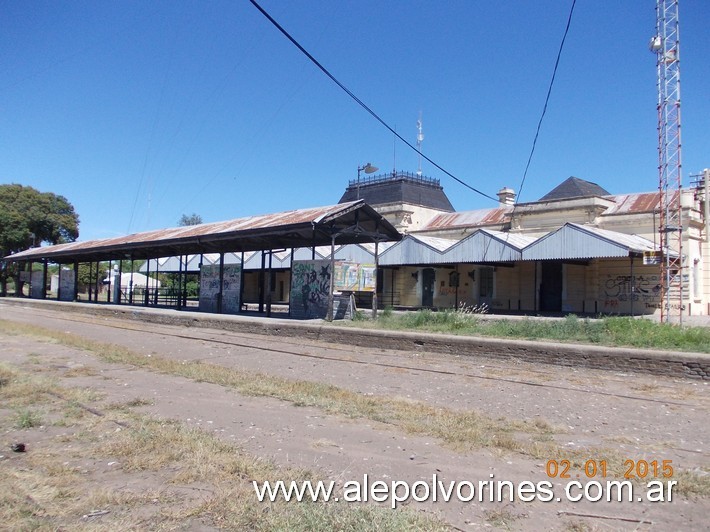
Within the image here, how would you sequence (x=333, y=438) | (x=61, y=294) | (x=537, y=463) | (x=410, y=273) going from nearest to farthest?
(x=537, y=463)
(x=333, y=438)
(x=410, y=273)
(x=61, y=294)

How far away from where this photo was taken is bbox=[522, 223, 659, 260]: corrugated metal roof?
80.3 feet

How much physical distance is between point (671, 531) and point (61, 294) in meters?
48.7

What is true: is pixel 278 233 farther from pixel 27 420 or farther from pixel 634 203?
pixel 634 203

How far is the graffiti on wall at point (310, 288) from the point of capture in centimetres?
2273

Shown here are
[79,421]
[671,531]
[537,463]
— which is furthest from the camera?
[79,421]

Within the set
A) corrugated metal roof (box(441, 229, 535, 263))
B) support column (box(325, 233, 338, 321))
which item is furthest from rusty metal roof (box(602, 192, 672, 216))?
support column (box(325, 233, 338, 321))

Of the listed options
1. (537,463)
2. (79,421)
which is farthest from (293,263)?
(537,463)

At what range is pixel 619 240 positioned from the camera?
25.4m

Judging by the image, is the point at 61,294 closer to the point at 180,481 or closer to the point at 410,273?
the point at 410,273

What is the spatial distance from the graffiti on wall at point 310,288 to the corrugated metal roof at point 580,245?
10.8 m

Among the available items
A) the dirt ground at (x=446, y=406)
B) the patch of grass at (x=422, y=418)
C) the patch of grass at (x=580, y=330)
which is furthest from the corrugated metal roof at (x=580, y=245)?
the patch of grass at (x=422, y=418)

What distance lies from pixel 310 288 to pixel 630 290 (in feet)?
54.7

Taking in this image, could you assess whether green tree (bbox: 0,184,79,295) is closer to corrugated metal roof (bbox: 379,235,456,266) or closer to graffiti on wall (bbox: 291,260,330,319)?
corrugated metal roof (bbox: 379,235,456,266)

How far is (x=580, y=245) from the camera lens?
83.9ft
